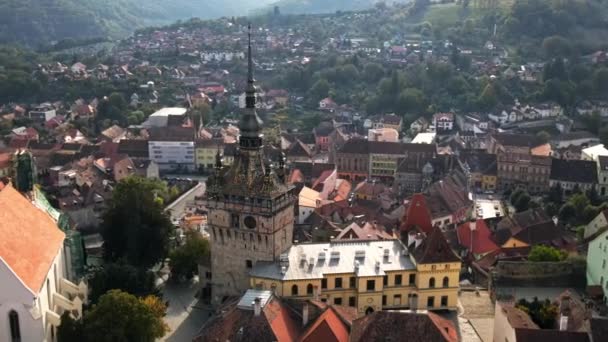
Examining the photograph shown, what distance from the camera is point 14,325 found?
3859 cm

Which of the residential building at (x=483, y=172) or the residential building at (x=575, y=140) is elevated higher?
the residential building at (x=575, y=140)

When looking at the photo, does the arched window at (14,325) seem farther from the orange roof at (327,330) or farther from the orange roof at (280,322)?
the orange roof at (327,330)

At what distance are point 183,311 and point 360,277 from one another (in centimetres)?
1515

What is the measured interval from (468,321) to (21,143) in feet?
278

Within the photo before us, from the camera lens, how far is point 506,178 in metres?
94.6

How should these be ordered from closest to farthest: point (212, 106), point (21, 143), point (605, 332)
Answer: point (605, 332) < point (21, 143) < point (212, 106)

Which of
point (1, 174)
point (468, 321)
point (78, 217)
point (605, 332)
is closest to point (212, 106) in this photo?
point (1, 174)

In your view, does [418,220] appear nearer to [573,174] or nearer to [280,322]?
[280,322]

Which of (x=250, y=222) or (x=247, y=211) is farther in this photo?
(x=250, y=222)

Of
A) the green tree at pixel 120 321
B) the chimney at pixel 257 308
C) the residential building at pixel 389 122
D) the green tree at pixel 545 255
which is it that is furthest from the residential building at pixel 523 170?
the green tree at pixel 120 321

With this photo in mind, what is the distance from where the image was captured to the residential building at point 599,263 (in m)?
49.4

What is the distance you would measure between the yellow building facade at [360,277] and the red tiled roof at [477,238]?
1511cm

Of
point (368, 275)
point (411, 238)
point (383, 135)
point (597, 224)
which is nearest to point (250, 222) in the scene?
point (368, 275)

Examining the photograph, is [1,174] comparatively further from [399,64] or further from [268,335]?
[399,64]
